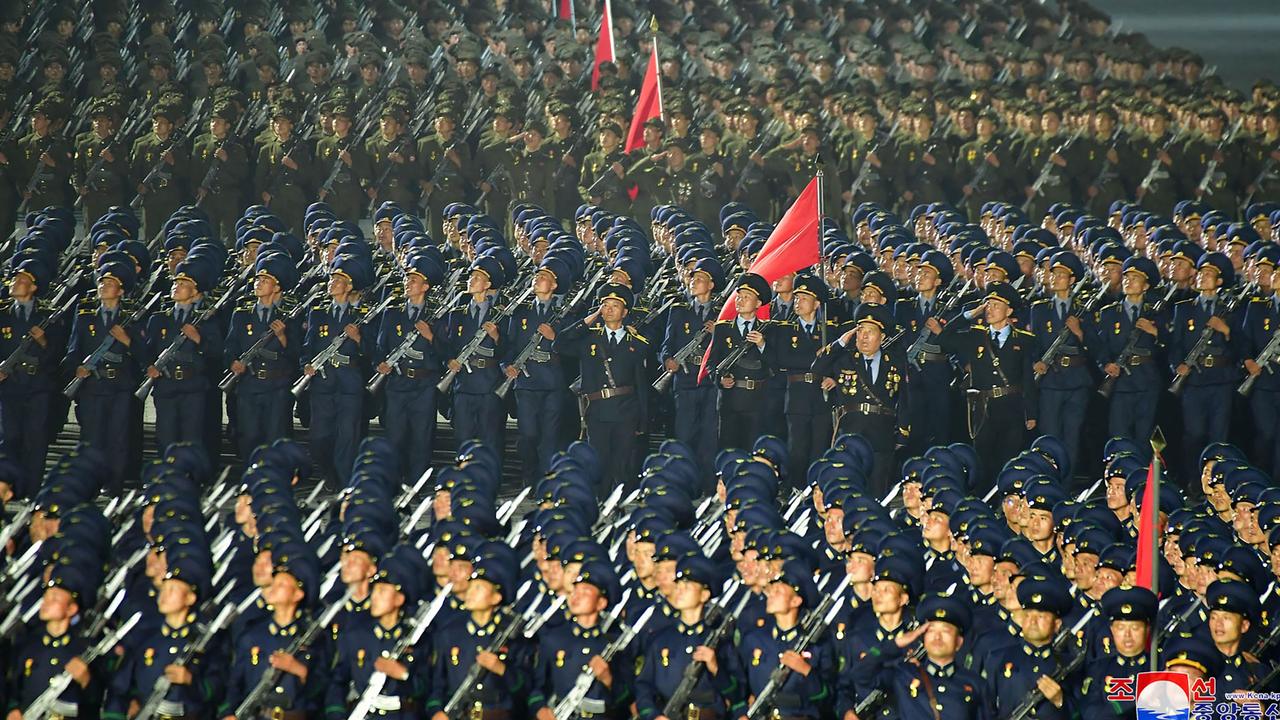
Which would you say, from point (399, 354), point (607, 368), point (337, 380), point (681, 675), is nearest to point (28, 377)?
point (337, 380)

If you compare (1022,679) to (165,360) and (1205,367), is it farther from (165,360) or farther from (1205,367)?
(165,360)

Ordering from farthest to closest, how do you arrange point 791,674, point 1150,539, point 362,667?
point 1150,539 < point 362,667 < point 791,674

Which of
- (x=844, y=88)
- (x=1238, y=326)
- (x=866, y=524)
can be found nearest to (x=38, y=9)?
(x=844, y=88)

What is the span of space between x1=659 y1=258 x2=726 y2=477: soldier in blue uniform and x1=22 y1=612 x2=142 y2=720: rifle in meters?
7.58

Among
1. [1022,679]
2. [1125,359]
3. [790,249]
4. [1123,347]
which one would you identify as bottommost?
[1022,679]

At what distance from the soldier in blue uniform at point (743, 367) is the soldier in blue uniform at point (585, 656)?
254 inches

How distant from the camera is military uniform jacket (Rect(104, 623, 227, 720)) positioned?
50.5ft

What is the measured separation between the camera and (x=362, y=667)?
15.4 m

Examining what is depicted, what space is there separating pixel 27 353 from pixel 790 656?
9.31 m

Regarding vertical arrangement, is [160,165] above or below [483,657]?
above

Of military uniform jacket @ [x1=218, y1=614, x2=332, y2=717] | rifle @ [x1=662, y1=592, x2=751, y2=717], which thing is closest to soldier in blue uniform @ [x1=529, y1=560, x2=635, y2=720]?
rifle @ [x1=662, y1=592, x2=751, y2=717]

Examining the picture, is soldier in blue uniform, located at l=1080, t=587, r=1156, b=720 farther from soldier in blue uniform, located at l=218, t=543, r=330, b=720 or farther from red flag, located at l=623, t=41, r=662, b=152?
red flag, located at l=623, t=41, r=662, b=152

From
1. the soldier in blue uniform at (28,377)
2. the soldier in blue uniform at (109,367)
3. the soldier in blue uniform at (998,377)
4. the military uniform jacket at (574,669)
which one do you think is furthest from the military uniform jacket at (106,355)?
the military uniform jacket at (574,669)

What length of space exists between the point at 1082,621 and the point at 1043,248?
343 inches
